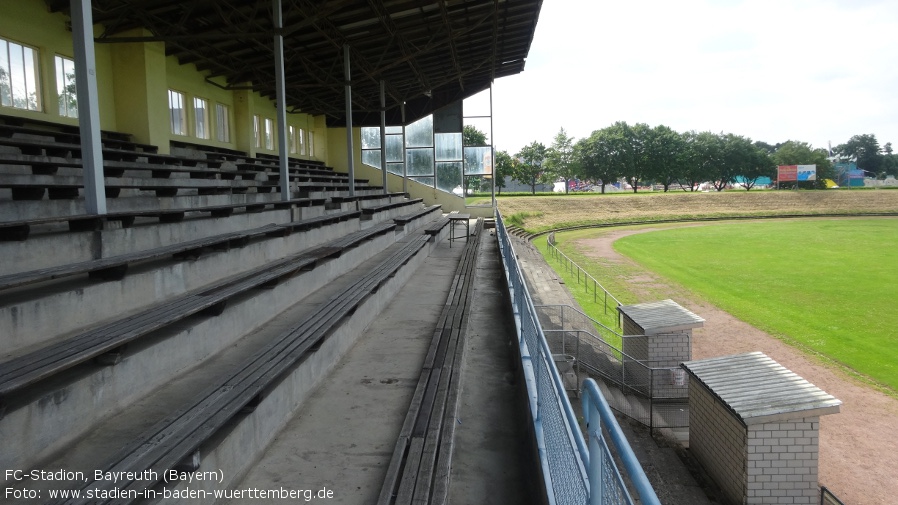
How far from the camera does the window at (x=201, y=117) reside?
17.9 metres

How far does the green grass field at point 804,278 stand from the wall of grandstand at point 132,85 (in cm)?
1740

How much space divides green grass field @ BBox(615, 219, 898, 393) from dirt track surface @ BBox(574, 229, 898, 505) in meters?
0.87

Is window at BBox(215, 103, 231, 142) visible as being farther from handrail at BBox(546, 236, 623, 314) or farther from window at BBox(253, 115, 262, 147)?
handrail at BBox(546, 236, 623, 314)

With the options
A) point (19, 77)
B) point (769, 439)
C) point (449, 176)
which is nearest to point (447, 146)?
point (449, 176)

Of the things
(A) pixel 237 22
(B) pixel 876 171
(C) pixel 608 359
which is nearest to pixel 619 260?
(C) pixel 608 359

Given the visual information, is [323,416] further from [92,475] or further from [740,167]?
[740,167]

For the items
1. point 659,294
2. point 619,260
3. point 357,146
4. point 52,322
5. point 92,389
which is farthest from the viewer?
point 619,260

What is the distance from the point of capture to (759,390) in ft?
26.3

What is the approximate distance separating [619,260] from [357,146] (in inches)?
588

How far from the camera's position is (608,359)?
12.7 metres

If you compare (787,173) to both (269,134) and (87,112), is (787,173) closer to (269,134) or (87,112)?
(269,134)

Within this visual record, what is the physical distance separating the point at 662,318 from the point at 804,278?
17.0 m

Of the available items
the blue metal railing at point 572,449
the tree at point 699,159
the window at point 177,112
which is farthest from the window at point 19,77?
the tree at point 699,159

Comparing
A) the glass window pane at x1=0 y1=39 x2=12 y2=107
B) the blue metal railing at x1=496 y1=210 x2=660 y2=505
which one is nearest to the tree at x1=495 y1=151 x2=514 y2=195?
the glass window pane at x1=0 y1=39 x2=12 y2=107
